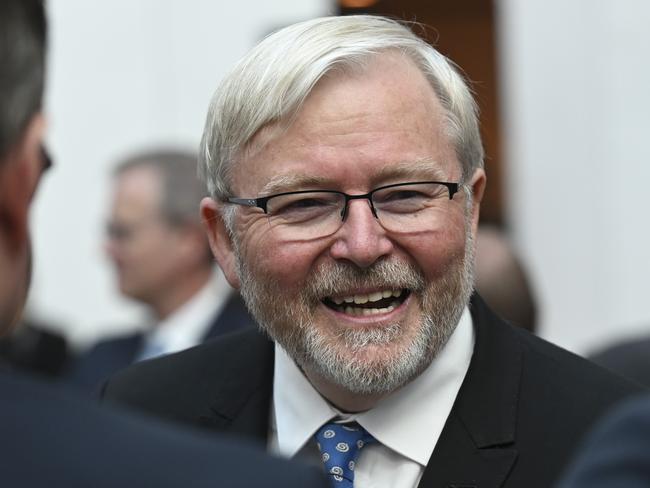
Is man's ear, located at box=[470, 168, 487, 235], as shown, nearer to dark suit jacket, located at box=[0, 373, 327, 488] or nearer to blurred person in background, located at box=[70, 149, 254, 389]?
dark suit jacket, located at box=[0, 373, 327, 488]

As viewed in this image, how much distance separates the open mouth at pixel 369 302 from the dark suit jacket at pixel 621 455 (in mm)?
1291

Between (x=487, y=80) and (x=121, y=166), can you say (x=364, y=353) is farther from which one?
(x=487, y=80)

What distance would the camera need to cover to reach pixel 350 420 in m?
3.20

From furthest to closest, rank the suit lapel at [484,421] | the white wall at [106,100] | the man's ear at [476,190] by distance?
the white wall at [106,100]
the man's ear at [476,190]
the suit lapel at [484,421]

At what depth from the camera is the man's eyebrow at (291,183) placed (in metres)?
3.17

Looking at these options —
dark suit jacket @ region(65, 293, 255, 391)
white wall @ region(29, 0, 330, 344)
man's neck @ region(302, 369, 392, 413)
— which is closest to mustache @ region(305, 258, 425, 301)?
man's neck @ region(302, 369, 392, 413)

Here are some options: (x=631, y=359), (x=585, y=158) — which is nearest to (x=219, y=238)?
(x=631, y=359)

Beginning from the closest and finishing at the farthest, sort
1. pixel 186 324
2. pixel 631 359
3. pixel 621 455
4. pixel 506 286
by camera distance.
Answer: pixel 621 455
pixel 631 359
pixel 506 286
pixel 186 324

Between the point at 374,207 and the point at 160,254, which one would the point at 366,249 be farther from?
the point at 160,254

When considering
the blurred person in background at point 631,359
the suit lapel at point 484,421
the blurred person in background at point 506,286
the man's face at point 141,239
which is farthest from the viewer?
the man's face at point 141,239

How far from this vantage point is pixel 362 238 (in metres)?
3.12

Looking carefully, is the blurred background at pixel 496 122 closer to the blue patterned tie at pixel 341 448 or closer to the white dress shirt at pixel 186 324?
the white dress shirt at pixel 186 324

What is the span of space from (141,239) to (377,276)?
3895 millimetres

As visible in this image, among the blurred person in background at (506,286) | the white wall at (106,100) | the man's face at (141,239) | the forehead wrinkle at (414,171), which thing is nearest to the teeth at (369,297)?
the forehead wrinkle at (414,171)
